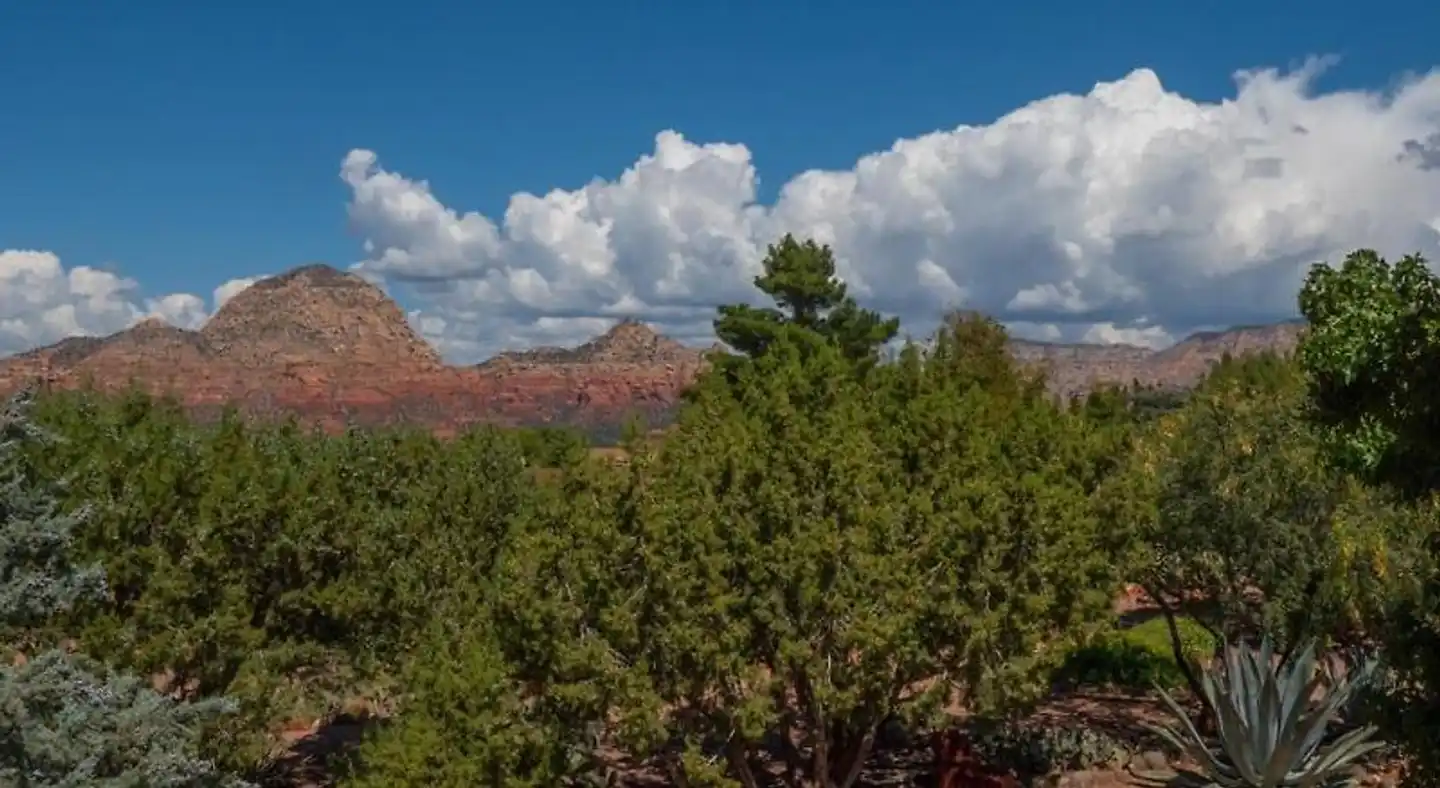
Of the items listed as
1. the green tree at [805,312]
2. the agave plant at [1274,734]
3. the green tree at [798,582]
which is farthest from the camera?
the green tree at [805,312]

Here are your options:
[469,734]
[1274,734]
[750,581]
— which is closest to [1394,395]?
[750,581]

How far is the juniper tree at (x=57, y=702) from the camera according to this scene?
35.2ft

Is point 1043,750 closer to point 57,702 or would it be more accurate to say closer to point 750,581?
point 750,581

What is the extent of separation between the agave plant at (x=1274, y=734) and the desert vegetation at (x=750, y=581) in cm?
5

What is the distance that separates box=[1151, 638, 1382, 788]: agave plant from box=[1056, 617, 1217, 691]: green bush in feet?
30.8

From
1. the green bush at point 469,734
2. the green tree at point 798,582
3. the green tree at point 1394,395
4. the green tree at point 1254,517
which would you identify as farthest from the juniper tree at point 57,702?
the green tree at point 1254,517

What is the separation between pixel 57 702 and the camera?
11.1 m

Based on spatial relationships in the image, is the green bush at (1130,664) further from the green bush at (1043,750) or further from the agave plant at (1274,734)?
the agave plant at (1274,734)

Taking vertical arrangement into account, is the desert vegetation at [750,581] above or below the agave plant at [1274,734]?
above

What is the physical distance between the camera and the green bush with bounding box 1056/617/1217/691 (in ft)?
81.8

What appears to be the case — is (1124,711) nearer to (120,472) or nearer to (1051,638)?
(1051,638)

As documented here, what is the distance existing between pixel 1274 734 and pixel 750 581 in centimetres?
692

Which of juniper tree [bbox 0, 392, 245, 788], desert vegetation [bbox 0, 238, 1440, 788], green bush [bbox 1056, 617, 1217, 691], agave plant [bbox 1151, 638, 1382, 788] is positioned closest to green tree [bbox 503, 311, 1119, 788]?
desert vegetation [bbox 0, 238, 1440, 788]

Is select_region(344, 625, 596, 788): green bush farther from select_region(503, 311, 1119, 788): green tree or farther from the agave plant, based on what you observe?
the agave plant
